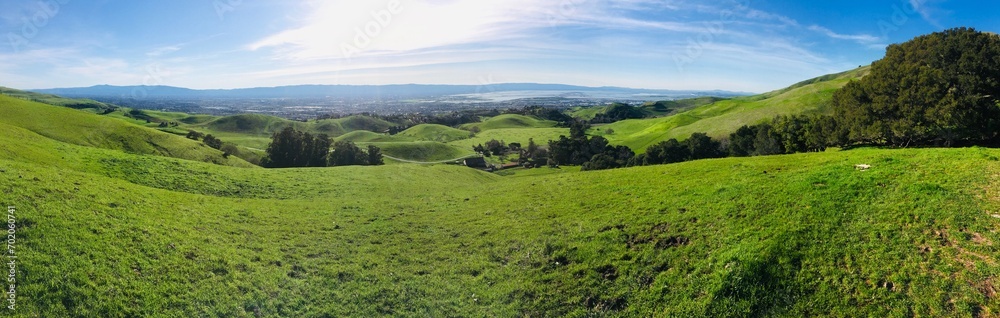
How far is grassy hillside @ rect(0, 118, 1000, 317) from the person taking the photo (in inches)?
476

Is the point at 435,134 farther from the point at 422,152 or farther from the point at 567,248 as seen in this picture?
the point at 567,248

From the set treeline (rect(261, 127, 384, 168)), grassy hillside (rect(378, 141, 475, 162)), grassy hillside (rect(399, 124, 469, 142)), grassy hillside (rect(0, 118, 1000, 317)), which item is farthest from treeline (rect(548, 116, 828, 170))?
grassy hillside (rect(399, 124, 469, 142))

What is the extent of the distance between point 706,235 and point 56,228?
22787mm

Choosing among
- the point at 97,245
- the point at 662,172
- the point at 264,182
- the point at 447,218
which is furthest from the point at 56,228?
the point at 662,172

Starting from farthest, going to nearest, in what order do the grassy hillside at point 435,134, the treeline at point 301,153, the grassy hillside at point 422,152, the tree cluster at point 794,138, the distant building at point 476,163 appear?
the grassy hillside at point 435,134
the grassy hillside at point 422,152
the distant building at point 476,163
the treeline at point 301,153
the tree cluster at point 794,138

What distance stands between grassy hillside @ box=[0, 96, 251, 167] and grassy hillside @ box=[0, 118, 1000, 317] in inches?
1451

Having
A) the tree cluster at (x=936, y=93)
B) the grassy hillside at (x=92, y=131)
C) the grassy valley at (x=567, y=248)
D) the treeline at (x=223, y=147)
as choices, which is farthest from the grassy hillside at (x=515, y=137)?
the grassy valley at (x=567, y=248)

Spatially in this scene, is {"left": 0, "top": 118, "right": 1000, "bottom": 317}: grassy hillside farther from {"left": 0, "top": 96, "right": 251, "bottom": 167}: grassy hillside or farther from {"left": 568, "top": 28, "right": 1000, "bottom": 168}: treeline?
{"left": 0, "top": 96, "right": 251, "bottom": 167}: grassy hillside

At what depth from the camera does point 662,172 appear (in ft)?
93.8

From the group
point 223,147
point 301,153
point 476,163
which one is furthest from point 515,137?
point 223,147

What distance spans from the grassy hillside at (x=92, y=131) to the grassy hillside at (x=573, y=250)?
36.9m

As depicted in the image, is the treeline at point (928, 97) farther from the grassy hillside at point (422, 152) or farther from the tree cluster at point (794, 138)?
the grassy hillside at point (422, 152)

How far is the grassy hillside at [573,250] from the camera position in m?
12.1

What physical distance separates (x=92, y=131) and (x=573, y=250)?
62456mm
